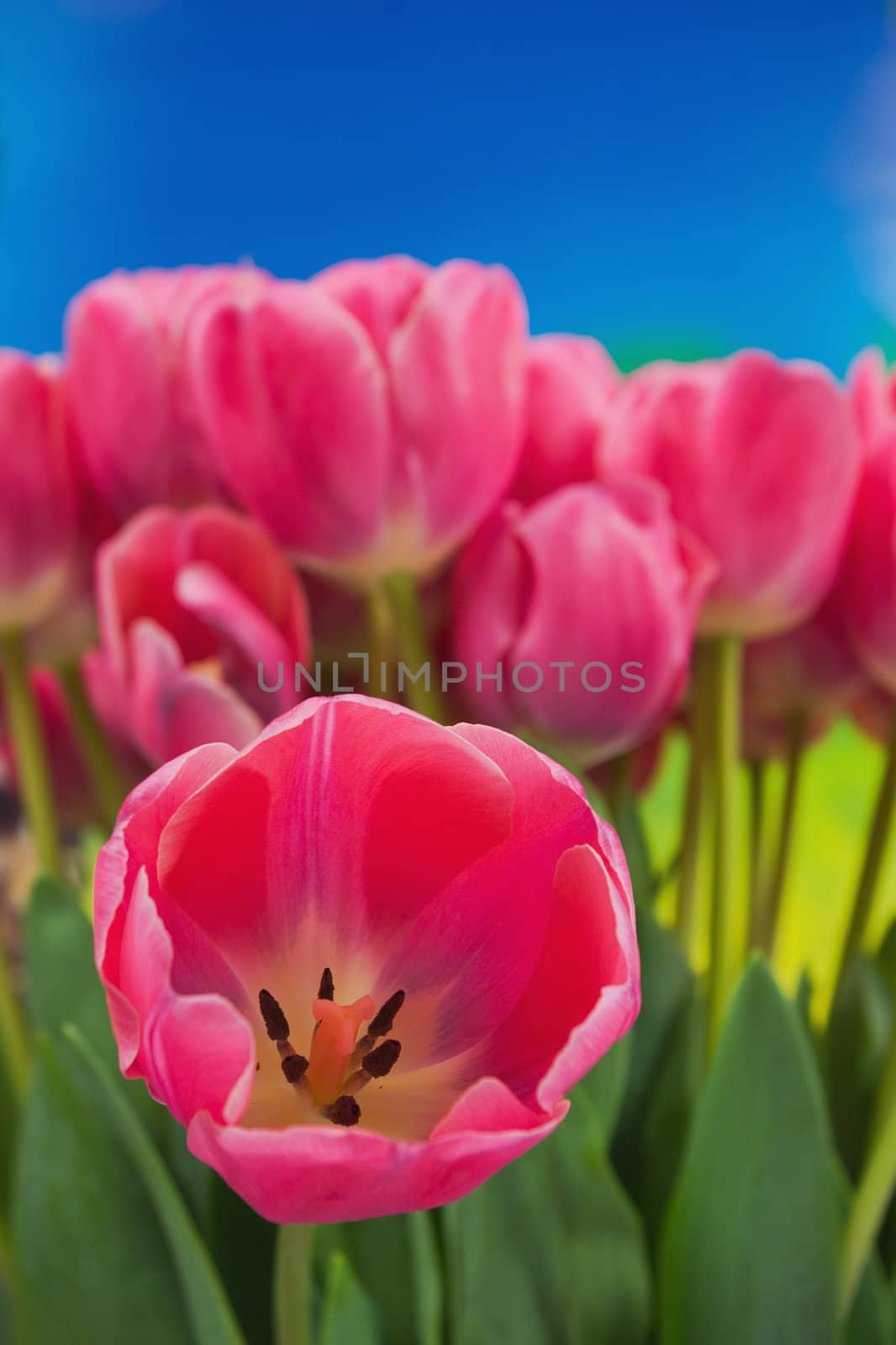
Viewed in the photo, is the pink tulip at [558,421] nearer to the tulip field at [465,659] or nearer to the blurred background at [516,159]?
the tulip field at [465,659]

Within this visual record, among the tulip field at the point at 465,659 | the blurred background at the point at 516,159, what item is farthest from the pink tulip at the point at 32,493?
the blurred background at the point at 516,159

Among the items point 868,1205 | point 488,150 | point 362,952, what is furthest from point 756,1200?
point 488,150

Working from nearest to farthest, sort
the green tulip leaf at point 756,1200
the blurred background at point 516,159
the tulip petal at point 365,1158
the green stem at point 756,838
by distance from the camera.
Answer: the tulip petal at point 365,1158, the green tulip leaf at point 756,1200, the green stem at point 756,838, the blurred background at point 516,159

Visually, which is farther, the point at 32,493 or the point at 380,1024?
the point at 32,493

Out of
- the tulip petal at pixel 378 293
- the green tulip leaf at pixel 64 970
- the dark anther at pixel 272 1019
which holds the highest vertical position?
the tulip petal at pixel 378 293

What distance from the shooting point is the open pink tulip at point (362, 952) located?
8cm

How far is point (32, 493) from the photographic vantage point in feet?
0.71

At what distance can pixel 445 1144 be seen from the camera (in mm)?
75

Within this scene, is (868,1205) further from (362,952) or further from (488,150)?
(488,150)

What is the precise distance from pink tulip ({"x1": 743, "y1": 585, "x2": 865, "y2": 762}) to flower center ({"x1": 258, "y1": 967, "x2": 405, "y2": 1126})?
0.55 ft

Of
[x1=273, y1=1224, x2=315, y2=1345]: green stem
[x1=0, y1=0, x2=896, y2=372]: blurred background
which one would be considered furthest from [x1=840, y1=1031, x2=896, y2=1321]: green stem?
[x1=0, y1=0, x2=896, y2=372]: blurred background

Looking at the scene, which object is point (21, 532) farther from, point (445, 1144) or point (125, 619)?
point (445, 1144)

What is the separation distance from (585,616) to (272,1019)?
112 millimetres

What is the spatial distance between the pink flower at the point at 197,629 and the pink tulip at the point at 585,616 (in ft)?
0.12
